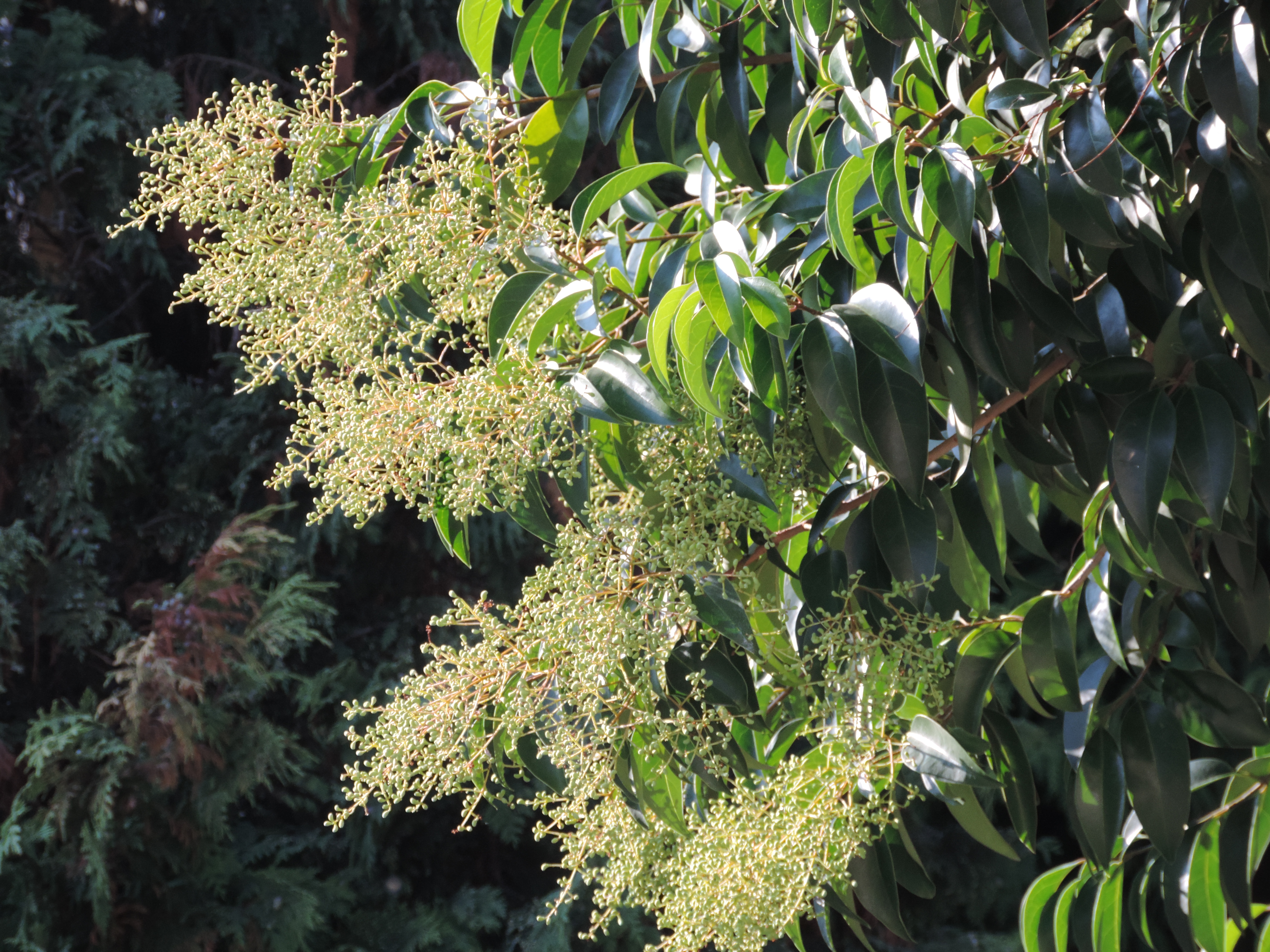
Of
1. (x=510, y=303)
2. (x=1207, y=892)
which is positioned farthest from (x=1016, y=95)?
(x=1207, y=892)

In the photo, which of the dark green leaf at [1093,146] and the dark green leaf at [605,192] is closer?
the dark green leaf at [1093,146]

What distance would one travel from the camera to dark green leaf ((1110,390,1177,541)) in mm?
586

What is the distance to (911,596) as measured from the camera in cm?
66

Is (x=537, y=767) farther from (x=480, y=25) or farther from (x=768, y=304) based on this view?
(x=480, y=25)

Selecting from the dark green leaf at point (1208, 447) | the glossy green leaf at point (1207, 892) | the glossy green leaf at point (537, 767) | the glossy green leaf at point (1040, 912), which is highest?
the glossy green leaf at point (537, 767)

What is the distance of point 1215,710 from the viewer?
2.43ft

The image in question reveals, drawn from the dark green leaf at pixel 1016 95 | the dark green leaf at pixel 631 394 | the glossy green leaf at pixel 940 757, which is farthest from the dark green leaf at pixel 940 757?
the dark green leaf at pixel 1016 95

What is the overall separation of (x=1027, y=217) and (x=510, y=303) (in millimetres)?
270

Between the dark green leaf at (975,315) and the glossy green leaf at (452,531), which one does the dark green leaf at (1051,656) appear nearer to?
the dark green leaf at (975,315)

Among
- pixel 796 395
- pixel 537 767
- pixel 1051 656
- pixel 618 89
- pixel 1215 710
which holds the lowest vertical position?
pixel 1215 710

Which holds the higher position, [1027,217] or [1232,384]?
[1027,217]

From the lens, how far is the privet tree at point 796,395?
574mm

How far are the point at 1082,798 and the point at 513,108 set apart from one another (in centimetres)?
58

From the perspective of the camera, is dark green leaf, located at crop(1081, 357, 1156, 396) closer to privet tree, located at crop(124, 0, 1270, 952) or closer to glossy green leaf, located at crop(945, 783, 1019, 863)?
privet tree, located at crop(124, 0, 1270, 952)
